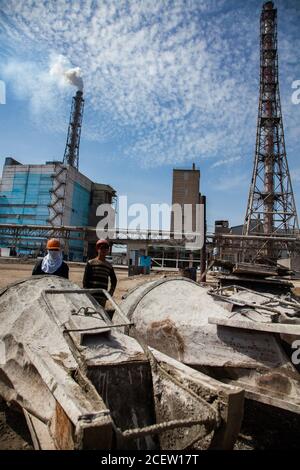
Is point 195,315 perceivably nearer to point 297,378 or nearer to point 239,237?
point 297,378

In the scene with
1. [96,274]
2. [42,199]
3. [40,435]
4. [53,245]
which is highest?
[42,199]

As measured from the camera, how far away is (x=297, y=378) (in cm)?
300

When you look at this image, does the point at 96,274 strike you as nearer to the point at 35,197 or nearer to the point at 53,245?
the point at 53,245

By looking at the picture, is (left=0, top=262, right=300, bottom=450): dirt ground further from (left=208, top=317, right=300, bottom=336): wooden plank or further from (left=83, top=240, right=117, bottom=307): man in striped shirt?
(left=83, top=240, right=117, bottom=307): man in striped shirt

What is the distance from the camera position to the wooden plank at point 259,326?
3119 millimetres

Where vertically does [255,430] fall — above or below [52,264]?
below

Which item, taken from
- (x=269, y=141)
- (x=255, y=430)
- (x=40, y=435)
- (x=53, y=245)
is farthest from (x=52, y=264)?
(x=269, y=141)

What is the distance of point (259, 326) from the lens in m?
3.21

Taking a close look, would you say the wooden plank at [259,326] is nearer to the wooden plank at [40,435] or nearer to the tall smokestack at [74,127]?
the wooden plank at [40,435]

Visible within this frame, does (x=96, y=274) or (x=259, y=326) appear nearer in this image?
(x=259, y=326)

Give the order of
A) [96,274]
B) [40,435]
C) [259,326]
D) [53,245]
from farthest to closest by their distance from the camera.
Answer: [96,274], [53,245], [259,326], [40,435]

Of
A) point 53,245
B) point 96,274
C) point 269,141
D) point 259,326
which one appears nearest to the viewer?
point 259,326

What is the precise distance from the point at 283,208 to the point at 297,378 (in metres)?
29.5
